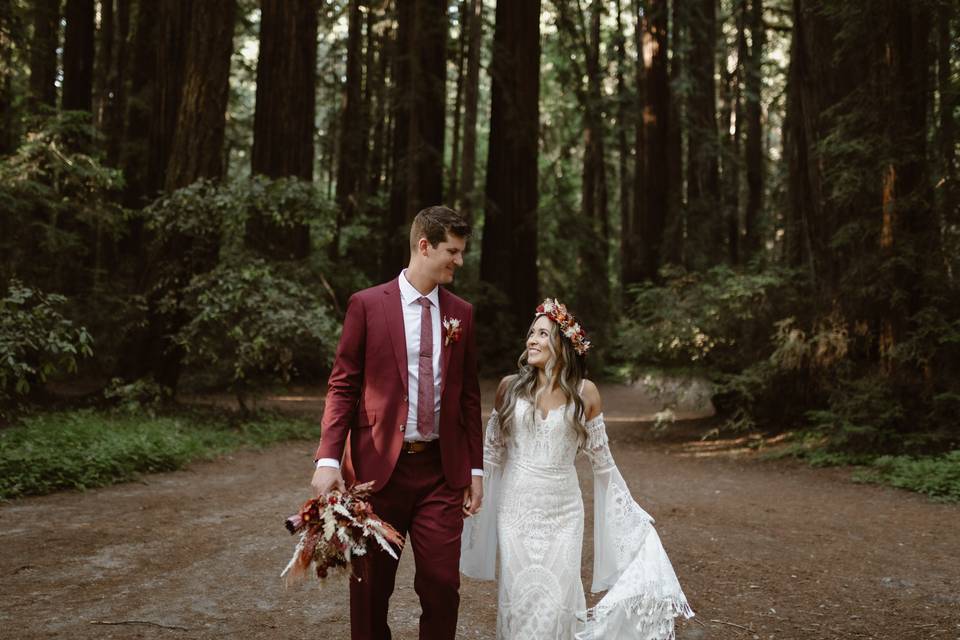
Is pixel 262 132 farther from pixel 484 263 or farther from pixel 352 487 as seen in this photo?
pixel 352 487

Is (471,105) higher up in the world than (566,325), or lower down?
higher up

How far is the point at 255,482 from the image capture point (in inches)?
374

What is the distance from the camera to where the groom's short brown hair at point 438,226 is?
382cm

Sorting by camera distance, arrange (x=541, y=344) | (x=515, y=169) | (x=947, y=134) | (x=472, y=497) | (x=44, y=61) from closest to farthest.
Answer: (x=472, y=497), (x=541, y=344), (x=947, y=134), (x=44, y=61), (x=515, y=169)

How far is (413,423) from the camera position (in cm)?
381

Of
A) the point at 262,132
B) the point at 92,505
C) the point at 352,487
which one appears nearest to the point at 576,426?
the point at 352,487

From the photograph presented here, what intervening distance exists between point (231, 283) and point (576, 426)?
8.79 meters

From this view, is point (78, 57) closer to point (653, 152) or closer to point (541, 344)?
point (653, 152)

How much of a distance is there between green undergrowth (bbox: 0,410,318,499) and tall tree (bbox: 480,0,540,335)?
8.94 metres

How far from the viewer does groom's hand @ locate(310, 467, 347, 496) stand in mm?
3607

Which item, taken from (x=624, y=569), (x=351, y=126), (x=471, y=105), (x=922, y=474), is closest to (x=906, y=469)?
(x=922, y=474)

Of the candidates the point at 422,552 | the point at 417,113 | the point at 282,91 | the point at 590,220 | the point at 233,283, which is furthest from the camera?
the point at 590,220

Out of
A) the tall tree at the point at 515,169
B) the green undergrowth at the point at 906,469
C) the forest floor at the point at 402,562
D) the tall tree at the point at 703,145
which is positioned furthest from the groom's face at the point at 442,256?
the tall tree at the point at 703,145

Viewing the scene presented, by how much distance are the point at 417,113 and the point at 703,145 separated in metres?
9.08
